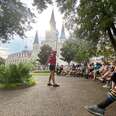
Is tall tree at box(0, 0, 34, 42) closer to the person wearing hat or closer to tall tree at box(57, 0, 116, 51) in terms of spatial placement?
tall tree at box(57, 0, 116, 51)

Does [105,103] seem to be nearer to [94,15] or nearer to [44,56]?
[94,15]

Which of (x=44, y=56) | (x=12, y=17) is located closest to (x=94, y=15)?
(x=12, y=17)

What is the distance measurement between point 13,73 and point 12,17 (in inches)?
228

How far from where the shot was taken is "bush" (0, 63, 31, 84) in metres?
16.4

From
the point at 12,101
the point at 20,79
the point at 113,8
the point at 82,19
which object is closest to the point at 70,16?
the point at 82,19

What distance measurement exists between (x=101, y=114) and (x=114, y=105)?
2511 mm

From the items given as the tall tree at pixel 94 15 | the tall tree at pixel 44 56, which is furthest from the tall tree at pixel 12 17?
the tall tree at pixel 44 56

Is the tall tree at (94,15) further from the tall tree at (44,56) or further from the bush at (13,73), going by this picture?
the tall tree at (44,56)

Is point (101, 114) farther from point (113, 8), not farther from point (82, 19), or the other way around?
point (82, 19)

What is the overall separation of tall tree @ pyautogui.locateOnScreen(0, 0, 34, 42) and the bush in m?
4.97

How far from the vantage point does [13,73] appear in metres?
16.4

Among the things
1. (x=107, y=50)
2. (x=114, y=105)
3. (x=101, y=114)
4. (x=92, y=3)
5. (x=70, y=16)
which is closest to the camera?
(x=101, y=114)

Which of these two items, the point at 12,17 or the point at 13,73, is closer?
the point at 13,73

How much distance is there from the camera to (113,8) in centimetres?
2062
